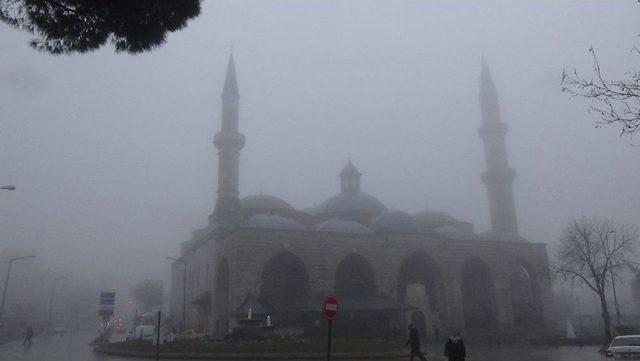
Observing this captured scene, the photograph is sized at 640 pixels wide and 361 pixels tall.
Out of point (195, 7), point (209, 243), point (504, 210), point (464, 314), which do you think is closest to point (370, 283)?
point (464, 314)

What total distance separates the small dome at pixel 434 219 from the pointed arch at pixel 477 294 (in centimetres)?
788

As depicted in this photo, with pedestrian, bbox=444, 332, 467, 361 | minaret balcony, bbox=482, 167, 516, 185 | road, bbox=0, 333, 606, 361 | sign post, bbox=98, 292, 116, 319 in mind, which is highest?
minaret balcony, bbox=482, 167, 516, 185

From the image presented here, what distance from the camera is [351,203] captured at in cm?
4350

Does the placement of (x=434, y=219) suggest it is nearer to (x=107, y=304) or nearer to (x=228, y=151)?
(x=228, y=151)

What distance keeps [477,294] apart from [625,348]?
77.7 feet

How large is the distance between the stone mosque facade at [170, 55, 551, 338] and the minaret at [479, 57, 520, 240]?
86 millimetres

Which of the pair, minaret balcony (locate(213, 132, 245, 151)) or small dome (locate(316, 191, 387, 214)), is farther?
small dome (locate(316, 191, 387, 214))

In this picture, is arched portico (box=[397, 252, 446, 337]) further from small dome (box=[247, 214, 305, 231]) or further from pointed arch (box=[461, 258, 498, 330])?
small dome (box=[247, 214, 305, 231])

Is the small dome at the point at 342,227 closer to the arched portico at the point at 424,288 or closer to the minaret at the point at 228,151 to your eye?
the arched portico at the point at 424,288

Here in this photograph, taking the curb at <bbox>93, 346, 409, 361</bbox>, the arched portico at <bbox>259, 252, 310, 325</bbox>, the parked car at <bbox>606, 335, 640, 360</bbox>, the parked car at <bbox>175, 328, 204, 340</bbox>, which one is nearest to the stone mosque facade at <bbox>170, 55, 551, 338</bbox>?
the arched portico at <bbox>259, 252, 310, 325</bbox>

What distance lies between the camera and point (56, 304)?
378 ft

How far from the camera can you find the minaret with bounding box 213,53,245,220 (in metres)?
38.4

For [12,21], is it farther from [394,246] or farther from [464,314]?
[464,314]

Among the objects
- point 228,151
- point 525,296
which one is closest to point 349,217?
point 228,151
